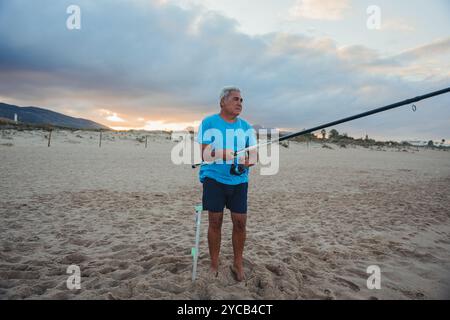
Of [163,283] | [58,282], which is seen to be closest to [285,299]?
[163,283]

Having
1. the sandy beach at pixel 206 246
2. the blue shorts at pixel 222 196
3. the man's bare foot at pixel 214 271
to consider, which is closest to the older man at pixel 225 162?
the blue shorts at pixel 222 196

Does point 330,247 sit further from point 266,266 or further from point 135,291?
point 135,291

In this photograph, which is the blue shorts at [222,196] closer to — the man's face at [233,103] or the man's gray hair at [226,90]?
the man's face at [233,103]

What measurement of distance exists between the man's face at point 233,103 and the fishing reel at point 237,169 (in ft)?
1.70

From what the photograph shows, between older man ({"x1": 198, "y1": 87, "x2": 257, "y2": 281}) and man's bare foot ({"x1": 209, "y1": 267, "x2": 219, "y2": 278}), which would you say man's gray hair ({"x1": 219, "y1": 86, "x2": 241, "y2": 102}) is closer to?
older man ({"x1": 198, "y1": 87, "x2": 257, "y2": 281})

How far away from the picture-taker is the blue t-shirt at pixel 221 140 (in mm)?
2661

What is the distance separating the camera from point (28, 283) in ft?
9.02

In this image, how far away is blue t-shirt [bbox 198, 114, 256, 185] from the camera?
2.66 metres

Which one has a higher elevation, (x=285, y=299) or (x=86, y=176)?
(x=86, y=176)

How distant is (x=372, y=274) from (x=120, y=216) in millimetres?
4420

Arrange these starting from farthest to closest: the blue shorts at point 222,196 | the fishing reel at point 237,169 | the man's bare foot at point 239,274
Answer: the man's bare foot at point 239,274, the blue shorts at point 222,196, the fishing reel at point 237,169

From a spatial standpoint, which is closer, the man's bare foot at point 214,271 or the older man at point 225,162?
the older man at point 225,162
